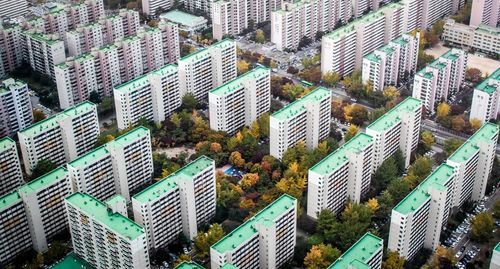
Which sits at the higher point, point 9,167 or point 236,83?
point 236,83

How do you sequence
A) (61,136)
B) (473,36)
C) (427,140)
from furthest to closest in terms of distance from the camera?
(473,36)
(427,140)
(61,136)

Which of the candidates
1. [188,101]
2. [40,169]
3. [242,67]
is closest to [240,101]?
[188,101]

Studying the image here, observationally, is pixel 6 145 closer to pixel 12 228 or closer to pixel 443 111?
pixel 12 228

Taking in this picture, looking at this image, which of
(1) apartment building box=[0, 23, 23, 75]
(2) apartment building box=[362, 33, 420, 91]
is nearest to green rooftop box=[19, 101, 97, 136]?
(1) apartment building box=[0, 23, 23, 75]

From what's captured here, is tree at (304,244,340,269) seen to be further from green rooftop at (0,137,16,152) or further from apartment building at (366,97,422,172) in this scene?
green rooftop at (0,137,16,152)

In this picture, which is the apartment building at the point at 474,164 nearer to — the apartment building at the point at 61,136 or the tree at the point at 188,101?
the tree at the point at 188,101

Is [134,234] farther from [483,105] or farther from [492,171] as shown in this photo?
[483,105]

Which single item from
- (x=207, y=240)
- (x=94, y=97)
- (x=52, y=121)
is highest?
(x=52, y=121)

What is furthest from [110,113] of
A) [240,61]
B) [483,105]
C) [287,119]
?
[483,105]
